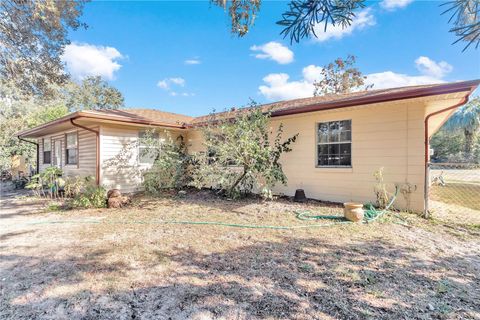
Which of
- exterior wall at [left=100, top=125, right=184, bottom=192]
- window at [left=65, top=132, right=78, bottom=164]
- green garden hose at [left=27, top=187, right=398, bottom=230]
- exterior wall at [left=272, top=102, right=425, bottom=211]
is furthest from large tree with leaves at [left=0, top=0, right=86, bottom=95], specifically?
exterior wall at [left=272, top=102, right=425, bottom=211]

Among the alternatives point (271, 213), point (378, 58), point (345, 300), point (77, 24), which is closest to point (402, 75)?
point (378, 58)

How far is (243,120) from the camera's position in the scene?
282 inches

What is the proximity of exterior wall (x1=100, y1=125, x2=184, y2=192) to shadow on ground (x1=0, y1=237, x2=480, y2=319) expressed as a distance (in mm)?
5219

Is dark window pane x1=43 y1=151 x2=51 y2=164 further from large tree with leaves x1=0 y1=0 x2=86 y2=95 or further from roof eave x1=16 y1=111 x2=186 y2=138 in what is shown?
large tree with leaves x1=0 y1=0 x2=86 y2=95

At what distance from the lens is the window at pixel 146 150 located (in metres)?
9.27

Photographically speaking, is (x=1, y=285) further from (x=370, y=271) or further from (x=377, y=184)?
(x=377, y=184)

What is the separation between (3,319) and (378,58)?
1139 centimetres

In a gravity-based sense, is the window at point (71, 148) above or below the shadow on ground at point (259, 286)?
above

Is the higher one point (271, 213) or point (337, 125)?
point (337, 125)

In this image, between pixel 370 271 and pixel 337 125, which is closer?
pixel 370 271

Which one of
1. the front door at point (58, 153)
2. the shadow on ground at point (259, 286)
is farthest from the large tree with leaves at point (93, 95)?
the shadow on ground at point (259, 286)

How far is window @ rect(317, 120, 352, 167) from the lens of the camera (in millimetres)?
7000

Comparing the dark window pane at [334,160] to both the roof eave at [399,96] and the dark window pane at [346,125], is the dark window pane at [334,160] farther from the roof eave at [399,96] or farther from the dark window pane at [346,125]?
the roof eave at [399,96]

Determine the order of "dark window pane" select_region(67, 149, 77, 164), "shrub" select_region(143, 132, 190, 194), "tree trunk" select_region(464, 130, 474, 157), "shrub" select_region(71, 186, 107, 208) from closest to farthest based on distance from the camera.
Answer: "shrub" select_region(71, 186, 107, 208) → "shrub" select_region(143, 132, 190, 194) → "dark window pane" select_region(67, 149, 77, 164) → "tree trunk" select_region(464, 130, 474, 157)
